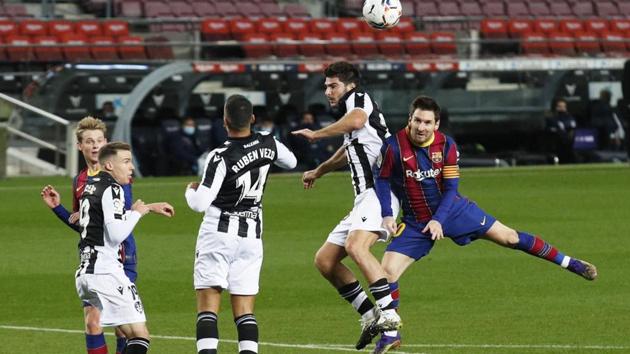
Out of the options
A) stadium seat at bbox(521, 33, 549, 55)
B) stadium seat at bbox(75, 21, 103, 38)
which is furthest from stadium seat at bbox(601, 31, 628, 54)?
stadium seat at bbox(75, 21, 103, 38)

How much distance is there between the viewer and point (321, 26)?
3591cm

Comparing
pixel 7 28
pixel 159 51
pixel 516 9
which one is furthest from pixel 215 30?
pixel 516 9

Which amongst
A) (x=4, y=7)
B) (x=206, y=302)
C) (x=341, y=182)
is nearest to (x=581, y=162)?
(x=341, y=182)

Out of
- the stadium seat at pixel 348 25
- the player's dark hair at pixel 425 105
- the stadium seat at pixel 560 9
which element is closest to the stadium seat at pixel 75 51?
the stadium seat at pixel 348 25

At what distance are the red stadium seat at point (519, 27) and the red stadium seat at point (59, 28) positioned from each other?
11.5 meters

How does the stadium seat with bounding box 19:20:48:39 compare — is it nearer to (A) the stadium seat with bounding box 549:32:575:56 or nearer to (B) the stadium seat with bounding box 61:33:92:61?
(B) the stadium seat with bounding box 61:33:92:61

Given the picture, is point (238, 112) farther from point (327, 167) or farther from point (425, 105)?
point (327, 167)

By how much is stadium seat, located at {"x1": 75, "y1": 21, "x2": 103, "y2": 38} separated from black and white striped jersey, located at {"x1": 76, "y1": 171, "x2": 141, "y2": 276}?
24.4 m

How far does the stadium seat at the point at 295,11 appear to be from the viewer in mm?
38281

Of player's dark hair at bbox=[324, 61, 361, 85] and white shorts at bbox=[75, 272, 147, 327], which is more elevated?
player's dark hair at bbox=[324, 61, 361, 85]

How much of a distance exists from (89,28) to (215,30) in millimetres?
2989

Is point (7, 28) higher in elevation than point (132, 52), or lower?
higher

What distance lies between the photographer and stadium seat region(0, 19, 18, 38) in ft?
105

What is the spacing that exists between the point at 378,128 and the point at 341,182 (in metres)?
15.8
